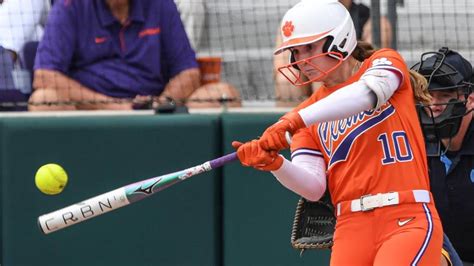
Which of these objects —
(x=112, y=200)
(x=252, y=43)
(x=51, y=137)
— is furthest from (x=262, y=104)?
(x=112, y=200)

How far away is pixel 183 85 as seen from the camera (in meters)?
6.65

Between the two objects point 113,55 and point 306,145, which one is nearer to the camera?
point 306,145

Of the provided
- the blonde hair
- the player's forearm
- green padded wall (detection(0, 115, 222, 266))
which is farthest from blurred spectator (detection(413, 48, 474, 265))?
the player's forearm

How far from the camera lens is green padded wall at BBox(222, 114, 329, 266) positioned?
19.7 ft

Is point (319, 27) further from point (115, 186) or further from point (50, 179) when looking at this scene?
point (115, 186)

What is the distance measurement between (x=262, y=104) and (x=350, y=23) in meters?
2.56

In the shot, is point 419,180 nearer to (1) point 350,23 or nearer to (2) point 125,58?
(1) point 350,23

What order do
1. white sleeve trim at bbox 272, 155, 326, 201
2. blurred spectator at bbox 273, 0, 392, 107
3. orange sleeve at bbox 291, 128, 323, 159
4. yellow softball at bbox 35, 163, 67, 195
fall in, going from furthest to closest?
blurred spectator at bbox 273, 0, 392, 107
yellow softball at bbox 35, 163, 67, 195
orange sleeve at bbox 291, 128, 323, 159
white sleeve trim at bbox 272, 155, 326, 201

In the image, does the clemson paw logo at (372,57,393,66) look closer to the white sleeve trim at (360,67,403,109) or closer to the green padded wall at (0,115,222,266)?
the white sleeve trim at (360,67,403,109)

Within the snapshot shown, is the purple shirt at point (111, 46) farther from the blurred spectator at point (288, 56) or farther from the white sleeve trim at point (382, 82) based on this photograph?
the white sleeve trim at point (382, 82)

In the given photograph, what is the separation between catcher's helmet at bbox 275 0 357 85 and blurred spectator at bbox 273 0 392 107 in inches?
81.1

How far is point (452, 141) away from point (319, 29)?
3.85 feet

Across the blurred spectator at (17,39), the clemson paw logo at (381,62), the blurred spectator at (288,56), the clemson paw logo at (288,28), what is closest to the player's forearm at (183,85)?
the blurred spectator at (288,56)

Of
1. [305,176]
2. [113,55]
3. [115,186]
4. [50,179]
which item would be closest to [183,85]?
[113,55]
